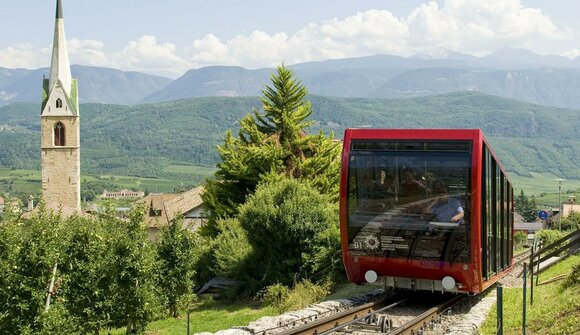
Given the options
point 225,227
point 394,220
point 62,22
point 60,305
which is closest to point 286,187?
point 225,227

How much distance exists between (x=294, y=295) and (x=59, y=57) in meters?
70.3

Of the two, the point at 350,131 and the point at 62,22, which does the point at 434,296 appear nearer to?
the point at 350,131

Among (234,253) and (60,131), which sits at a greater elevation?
(60,131)

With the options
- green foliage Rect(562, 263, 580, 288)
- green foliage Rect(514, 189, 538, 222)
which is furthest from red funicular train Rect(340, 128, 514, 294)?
green foliage Rect(514, 189, 538, 222)

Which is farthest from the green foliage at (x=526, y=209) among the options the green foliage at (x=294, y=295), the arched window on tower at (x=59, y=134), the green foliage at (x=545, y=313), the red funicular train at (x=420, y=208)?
the red funicular train at (x=420, y=208)

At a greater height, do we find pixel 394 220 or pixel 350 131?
pixel 350 131

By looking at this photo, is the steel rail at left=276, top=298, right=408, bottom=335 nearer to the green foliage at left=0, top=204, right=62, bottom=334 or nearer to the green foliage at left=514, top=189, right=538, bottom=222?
the green foliage at left=0, top=204, right=62, bottom=334

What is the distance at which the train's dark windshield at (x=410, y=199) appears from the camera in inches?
575

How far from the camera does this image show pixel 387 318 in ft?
45.1

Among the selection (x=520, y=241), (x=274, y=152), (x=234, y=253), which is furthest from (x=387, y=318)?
(x=520, y=241)

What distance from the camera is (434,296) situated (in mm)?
17047

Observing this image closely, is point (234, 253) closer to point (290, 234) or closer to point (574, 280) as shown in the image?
point (290, 234)

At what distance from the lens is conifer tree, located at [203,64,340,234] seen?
34750 mm

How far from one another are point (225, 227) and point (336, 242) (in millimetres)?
Result: 8483
